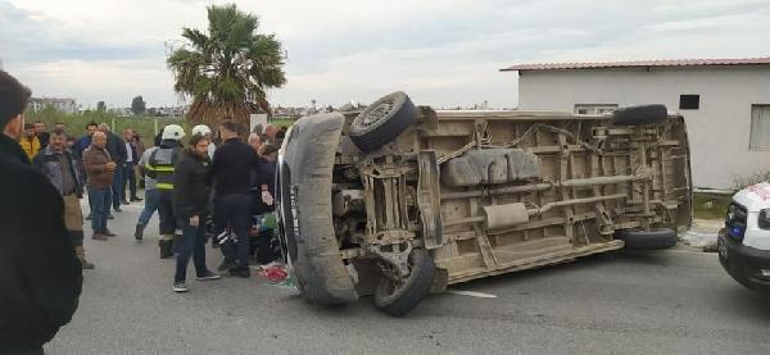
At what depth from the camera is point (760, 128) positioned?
45.4 feet

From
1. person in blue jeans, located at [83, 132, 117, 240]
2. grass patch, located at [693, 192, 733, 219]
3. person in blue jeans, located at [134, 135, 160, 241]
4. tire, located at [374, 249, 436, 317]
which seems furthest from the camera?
grass patch, located at [693, 192, 733, 219]

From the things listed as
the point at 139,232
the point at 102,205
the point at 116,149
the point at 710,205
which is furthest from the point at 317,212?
the point at 710,205

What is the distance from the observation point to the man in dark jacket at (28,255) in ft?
6.40

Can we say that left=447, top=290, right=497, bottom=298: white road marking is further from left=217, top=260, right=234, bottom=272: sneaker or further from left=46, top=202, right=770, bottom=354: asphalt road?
left=217, top=260, right=234, bottom=272: sneaker

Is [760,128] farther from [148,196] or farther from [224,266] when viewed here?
[148,196]

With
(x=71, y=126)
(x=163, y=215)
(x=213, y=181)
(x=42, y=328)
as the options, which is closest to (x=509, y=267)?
(x=213, y=181)

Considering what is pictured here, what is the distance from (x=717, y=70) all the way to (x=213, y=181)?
37.9 feet

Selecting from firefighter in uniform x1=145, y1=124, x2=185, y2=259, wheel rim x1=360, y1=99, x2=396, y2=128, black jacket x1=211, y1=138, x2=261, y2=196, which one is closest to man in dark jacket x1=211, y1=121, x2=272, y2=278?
black jacket x1=211, y1=138, x2=261, y2=196

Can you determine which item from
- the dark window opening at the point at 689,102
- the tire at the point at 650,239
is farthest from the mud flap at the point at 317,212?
the dark window opening at the point at 689,102

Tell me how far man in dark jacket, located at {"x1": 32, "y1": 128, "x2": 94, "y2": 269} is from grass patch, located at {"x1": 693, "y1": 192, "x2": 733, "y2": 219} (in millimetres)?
9479

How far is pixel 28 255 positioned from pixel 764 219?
516cm

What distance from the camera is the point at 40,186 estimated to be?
1.97 meters

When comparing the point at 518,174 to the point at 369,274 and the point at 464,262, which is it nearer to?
the point at 464,262

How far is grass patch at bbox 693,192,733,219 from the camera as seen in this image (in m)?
11.2
